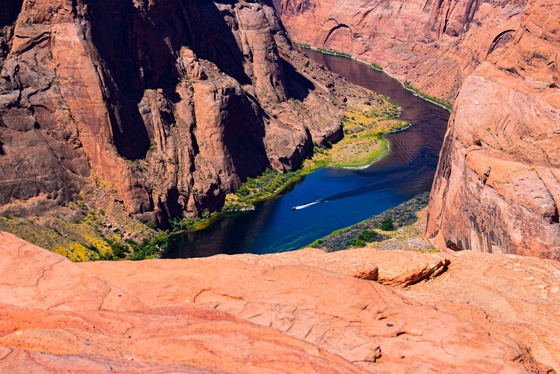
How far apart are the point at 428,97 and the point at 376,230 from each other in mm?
92085

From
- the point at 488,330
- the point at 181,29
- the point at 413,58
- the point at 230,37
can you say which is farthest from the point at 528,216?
the point at 413,58

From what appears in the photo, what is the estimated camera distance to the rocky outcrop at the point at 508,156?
49.2 meters

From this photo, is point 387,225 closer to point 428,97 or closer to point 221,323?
point 221,323

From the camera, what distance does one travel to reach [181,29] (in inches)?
3873

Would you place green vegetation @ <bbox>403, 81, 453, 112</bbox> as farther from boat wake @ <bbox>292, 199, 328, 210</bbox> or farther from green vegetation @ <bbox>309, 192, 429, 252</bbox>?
green vegetation @ <bbox>309, 192, 429, 252</bbox>

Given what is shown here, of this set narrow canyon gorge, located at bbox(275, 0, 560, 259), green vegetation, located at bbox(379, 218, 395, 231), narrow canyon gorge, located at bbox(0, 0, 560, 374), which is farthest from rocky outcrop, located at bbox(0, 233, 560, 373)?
green vegetation, located at bbox(379, 218, 395, 231)

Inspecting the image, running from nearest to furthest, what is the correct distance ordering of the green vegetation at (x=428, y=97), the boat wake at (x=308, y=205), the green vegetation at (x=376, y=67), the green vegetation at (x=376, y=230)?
the green vegetation at (x=376, y=230) → the boat wake at (x=308, y=205) → the green vegetation at (x=428, y=97) → the green vegetation at (x=376, y=67)

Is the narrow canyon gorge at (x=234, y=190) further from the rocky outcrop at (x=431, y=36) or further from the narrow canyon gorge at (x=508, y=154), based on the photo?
the rocky outcrop at (x=431, y=36)

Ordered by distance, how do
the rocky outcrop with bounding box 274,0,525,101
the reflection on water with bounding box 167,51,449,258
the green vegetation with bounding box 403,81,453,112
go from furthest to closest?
the green vegetation with bounding box 403,81,453,112 < the rocky outcrop with bounding box 274,0,525,101 < the reflection on water with bounding box 167,51,449,258

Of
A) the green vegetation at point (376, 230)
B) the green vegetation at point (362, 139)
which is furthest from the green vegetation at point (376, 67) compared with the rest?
the green vegetation at point (376, 230)

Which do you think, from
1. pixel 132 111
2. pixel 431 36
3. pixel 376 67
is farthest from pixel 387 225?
pixel 431 36

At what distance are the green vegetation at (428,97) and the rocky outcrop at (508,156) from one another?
79543 millimetres

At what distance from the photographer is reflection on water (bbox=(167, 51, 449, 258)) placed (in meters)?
78.4

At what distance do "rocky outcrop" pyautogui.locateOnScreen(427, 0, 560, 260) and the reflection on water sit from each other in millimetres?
19886
